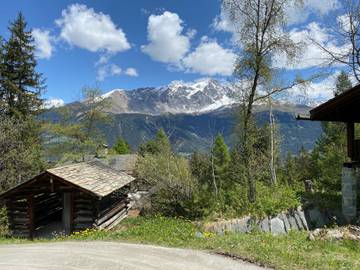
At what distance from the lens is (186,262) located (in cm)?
1022

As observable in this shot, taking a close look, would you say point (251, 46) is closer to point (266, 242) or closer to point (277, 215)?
point (277, 215)

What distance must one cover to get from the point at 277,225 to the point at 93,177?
11.6 meters

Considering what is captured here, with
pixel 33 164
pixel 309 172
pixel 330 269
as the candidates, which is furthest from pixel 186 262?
pixel 309 172

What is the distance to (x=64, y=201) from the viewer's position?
22.9 metres

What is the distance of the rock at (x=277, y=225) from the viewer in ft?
55.0

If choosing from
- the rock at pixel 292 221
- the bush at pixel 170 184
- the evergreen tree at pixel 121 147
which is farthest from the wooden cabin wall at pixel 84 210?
the evergreen tree at pixel 121 147

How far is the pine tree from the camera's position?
37531 mm

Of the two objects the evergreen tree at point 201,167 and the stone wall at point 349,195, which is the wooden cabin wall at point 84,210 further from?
the stone wall at point 349,195

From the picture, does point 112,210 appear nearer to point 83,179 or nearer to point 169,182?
point 83,179

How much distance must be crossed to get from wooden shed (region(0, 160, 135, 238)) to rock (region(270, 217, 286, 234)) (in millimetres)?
8754

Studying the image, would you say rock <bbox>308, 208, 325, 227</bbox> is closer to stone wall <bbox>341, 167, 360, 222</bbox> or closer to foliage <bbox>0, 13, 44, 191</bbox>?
stone wall <bbox>341, 167, 360, 222</bbox>

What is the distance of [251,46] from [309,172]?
31.0m

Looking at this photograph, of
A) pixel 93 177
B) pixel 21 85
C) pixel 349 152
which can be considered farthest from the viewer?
pixel 21 85

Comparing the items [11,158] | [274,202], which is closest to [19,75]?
[11,158]
